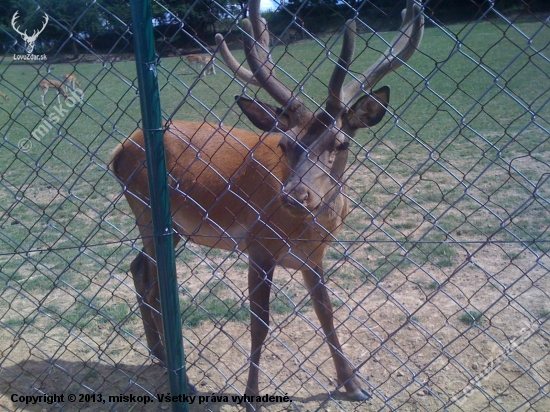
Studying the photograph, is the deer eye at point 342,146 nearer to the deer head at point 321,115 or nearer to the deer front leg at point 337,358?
the deer head at point 321,115

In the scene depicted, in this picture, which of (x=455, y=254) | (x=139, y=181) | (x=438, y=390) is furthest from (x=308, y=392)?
(x=455, y=254)

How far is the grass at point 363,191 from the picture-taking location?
231 cm

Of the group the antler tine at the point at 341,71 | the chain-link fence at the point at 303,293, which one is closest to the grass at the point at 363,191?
the chain-link fence at the point at 303,293

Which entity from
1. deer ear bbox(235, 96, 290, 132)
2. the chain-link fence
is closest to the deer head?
deer ear bbox(235, 96, 290, 132)

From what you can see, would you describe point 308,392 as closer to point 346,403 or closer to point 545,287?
point 346,403

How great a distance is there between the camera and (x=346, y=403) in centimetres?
343

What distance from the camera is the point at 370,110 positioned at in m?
3.05

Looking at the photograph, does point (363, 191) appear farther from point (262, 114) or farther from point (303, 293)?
point (262, 114)

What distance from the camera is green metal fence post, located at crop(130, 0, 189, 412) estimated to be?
6.07 ft

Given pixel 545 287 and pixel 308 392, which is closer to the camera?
pixel 308 392

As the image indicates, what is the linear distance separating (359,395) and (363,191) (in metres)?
3.60

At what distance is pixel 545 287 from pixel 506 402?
1.47 meters

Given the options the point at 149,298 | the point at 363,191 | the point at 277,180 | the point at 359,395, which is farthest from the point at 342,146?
the point at 363,191

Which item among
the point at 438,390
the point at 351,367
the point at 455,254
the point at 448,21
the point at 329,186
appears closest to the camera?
the point at 329,186
